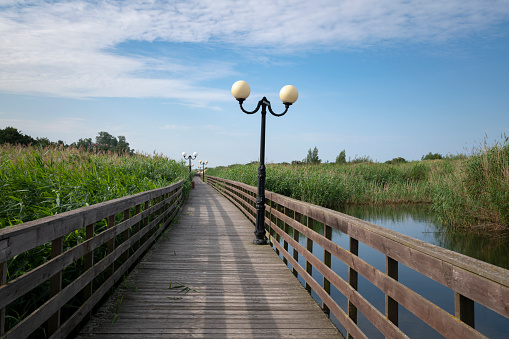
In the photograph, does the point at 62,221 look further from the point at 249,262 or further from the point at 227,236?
the point at 227,236

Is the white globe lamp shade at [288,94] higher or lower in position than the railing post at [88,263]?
higher

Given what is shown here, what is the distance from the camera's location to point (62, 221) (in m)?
2.64

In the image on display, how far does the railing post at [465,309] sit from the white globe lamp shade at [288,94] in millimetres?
6164

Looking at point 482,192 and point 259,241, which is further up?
point 482,192

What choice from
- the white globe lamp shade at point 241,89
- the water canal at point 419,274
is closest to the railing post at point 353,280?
the water canal at point 419,274

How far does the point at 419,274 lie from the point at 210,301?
6095 millimetres

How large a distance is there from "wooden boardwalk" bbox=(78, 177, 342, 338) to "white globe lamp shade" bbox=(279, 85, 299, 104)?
127 inches

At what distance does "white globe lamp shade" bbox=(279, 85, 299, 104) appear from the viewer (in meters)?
7.47

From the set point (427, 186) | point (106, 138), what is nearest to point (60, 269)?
point (427, 186)

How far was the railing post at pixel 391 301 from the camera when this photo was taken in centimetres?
236

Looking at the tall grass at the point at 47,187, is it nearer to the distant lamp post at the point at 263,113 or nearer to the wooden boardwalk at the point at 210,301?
the wooden boardwalk at the point at 210,301

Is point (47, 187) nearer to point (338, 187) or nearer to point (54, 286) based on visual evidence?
point (54, 286)

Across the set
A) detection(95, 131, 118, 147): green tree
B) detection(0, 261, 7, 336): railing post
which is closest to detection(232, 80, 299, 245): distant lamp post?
detection(0, 261, 7, 336): railing post

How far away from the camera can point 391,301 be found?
2377mm
